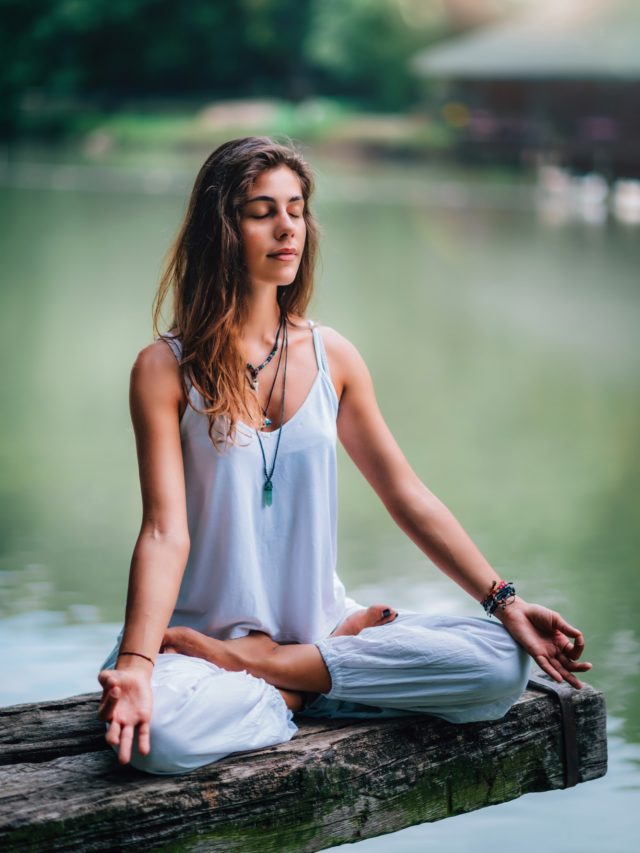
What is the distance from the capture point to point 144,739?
5.05 ft

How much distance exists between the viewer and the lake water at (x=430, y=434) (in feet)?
8.31

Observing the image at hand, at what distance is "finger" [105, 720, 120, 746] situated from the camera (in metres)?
1.53

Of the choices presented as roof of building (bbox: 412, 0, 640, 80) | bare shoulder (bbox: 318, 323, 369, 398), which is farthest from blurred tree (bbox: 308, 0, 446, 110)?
bare shoulder (bbox: 318, 323, 369, 398)

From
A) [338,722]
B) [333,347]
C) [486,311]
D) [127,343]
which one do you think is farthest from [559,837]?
Result: [486,311]

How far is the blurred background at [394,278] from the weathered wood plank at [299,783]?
10 centimetres

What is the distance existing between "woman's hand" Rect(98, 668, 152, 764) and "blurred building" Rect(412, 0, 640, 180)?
20455 millimetres

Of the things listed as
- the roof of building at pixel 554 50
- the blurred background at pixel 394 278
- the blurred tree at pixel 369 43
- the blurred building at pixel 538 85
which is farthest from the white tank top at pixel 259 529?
the blurred tree at pixel 369 43

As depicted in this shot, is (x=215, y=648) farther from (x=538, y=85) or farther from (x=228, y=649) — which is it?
(x=538, y=85)

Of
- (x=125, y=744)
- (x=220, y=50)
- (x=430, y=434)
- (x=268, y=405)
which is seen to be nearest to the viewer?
(x=125, y=744)

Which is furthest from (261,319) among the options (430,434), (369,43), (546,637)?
(369,43)

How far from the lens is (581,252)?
1062 cm

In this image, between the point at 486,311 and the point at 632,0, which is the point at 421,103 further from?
the point at 486,311

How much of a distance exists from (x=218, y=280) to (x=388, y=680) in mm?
544

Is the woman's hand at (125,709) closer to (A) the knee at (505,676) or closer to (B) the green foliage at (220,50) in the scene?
Result: (A) the knee at (505,676)
